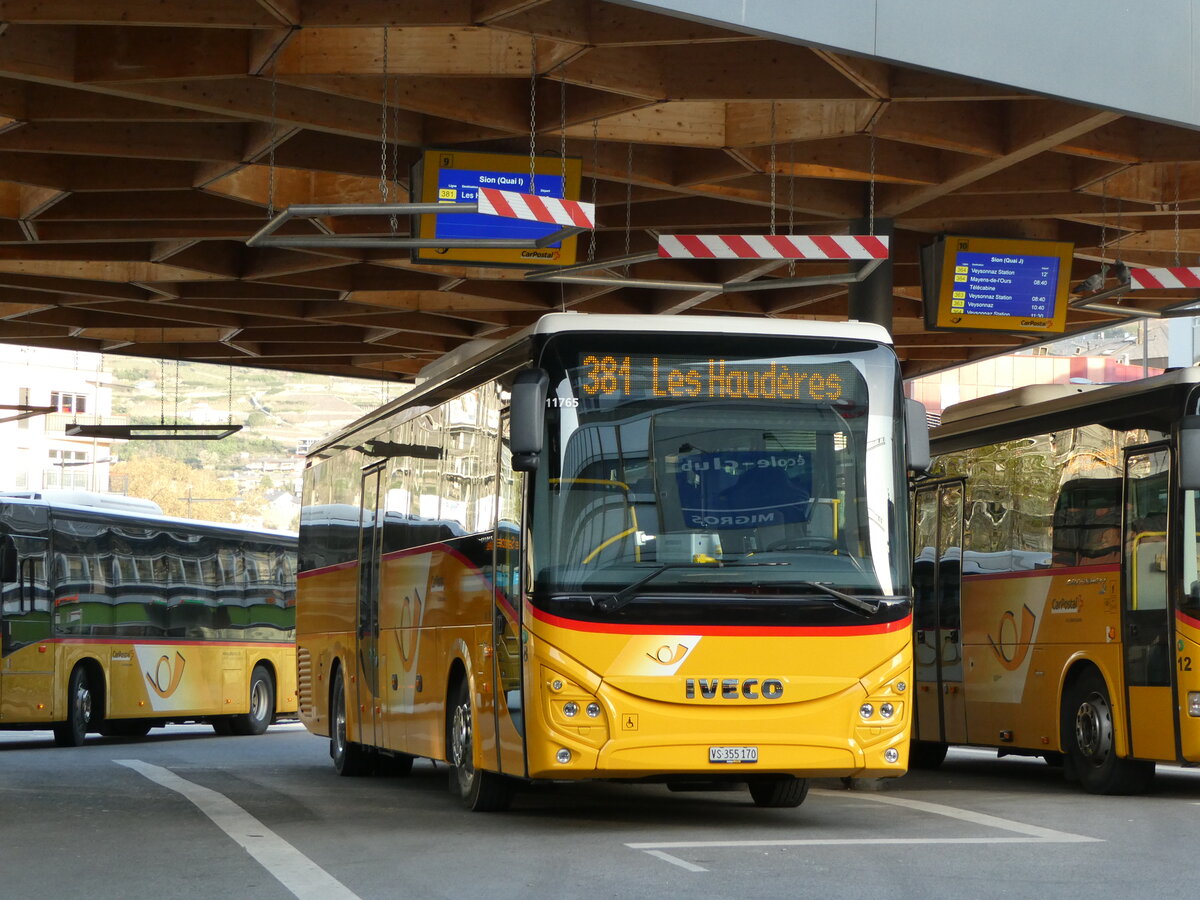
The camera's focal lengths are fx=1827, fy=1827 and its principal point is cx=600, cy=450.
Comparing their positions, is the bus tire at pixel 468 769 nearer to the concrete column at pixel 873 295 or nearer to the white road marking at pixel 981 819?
the white road marking at pixel 981 819

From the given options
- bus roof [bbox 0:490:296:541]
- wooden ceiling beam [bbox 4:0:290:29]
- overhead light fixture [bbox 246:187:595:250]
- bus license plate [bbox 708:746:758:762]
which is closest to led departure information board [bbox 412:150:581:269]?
overhead light fixture [bbox 246:187:595:250]

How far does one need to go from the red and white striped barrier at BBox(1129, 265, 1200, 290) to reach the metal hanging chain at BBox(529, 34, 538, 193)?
20.2 feet

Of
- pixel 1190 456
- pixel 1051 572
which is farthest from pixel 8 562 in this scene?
pixel 1190 456

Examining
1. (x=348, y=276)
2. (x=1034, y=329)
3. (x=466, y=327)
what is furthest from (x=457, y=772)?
(x=466, y=327)

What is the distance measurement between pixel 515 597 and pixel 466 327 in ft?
57.9

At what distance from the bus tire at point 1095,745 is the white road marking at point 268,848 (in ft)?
21.6

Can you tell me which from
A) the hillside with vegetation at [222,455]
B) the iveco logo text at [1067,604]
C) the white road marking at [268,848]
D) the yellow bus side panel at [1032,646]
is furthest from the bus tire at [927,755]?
the hillside with vegetation at [222,455]

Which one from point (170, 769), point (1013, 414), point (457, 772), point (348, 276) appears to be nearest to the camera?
point (457, 772)

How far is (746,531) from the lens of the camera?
37.3 ft

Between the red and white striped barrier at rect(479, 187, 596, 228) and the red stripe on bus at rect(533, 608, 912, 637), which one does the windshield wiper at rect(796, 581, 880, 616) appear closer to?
the red stripe on bus at rect(533, 608, 912, 637)

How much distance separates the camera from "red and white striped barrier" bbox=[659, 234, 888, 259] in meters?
15.2

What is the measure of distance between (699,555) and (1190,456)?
3.71 m

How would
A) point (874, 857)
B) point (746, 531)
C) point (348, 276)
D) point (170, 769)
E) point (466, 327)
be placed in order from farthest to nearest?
point (466, 327)
point (348, 276)
point (170, 769)
point (746, 531)
point (874, 857)

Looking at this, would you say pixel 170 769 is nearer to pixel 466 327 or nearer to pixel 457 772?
pixel 457 772
